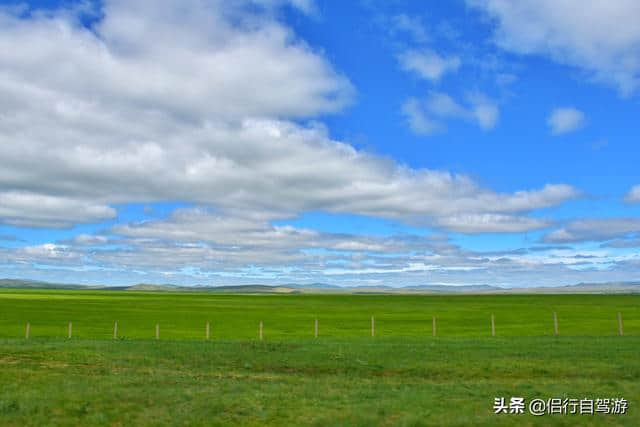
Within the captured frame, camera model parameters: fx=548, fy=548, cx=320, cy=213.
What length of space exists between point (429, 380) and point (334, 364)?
6892 millimetres

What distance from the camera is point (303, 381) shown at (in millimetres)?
24719

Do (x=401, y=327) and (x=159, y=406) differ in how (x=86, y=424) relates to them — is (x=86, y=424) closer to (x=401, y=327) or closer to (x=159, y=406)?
(x=159, y=406)

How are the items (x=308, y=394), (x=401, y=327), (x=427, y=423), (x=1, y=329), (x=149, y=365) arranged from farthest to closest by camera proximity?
1. (x=401, y=327)
2. (x=1, y=329)
3. (x=149, y=365)
4. (x=308, y=394)
5. (x=427, y=423)

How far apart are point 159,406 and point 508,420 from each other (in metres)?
10.8

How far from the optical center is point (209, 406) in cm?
1777

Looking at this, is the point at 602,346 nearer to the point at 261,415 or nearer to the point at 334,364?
the point at 334,364

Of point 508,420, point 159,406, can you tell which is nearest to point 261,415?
point 159,406

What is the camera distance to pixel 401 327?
249ft

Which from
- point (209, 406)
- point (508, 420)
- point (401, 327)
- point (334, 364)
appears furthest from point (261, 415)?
point (401, 327)

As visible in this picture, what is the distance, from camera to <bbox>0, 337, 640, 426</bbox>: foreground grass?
16500 mm

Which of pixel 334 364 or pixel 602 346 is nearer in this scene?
pixel 334 364

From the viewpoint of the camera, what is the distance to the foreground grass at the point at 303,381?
1650 cm

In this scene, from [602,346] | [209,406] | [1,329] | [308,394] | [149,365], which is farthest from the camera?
[1,329]

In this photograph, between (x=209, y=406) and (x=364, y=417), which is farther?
(x=209, y=406)
